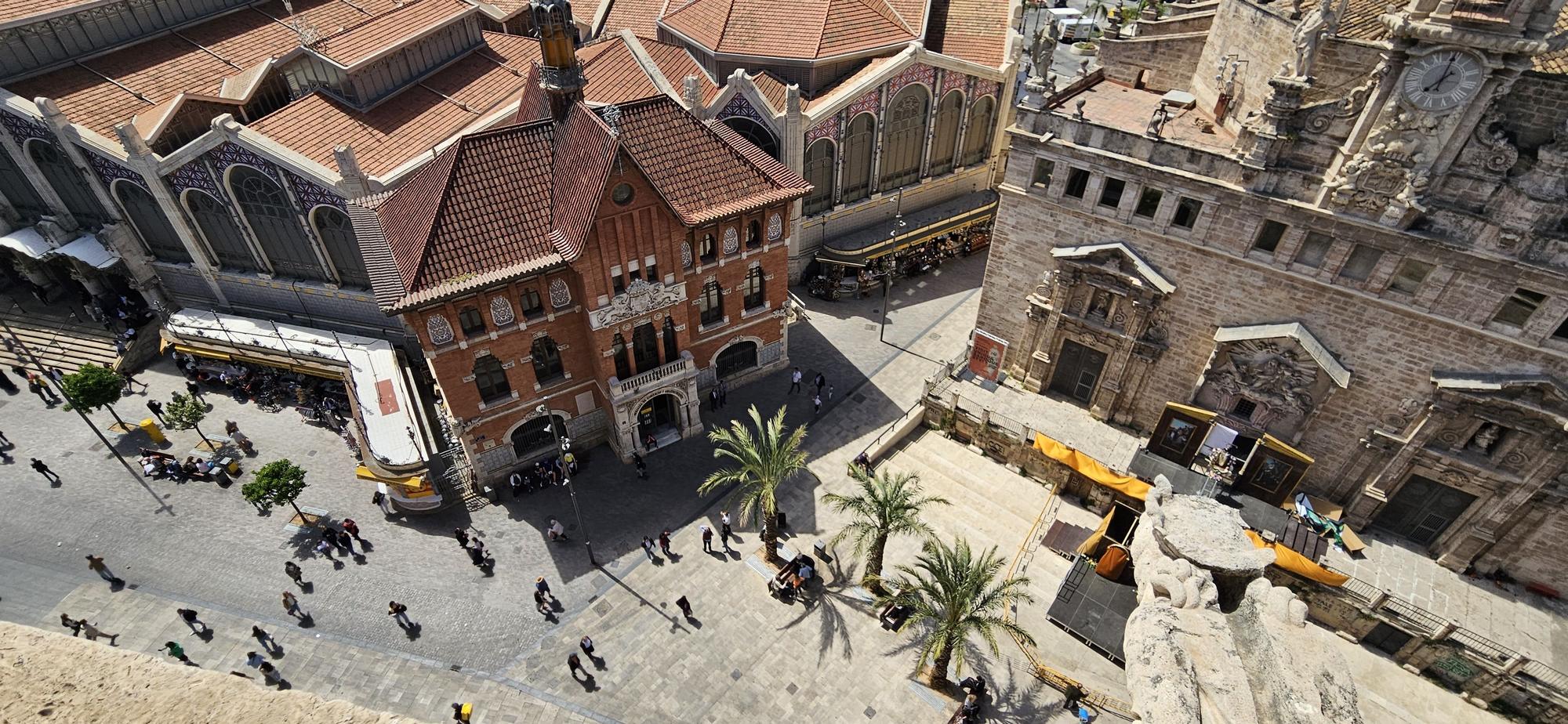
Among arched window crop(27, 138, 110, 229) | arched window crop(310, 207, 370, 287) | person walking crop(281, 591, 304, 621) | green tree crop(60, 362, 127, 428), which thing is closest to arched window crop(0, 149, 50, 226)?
arched window crop(27, 138, 110, 229)

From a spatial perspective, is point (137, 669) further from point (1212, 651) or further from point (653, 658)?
point (1212, 651)

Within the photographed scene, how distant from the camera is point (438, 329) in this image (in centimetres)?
2761

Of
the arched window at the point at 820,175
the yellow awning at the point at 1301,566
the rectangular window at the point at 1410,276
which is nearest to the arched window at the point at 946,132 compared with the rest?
the arched window at the point at 820,175

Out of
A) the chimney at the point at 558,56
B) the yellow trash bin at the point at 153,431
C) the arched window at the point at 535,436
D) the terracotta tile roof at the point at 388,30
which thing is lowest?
the yellow trash bin at the point at 153,431

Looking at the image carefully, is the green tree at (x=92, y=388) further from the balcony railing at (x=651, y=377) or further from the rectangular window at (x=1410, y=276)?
the rectangular window at (x=1410, y=276)

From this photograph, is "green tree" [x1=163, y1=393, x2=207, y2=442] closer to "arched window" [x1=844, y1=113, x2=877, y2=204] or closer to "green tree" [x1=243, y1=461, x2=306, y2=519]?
"green tree" [x1=243, y1=461, x2=306, y2=519]

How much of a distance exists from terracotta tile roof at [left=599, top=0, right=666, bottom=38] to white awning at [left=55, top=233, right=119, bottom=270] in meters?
31.4

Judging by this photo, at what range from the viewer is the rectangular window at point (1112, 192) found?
28.3m

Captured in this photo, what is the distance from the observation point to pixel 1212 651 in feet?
55.5

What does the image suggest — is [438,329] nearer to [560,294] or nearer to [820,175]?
[560,294]

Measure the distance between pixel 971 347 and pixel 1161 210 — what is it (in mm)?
11472

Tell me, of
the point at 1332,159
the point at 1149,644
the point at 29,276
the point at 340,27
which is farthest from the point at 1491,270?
the point at 29,276

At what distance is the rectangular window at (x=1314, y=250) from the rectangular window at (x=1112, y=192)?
6360mm

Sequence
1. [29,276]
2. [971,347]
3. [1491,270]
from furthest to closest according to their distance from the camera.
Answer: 1. [29,276]
2. [971,347]
3. [1491,270]
